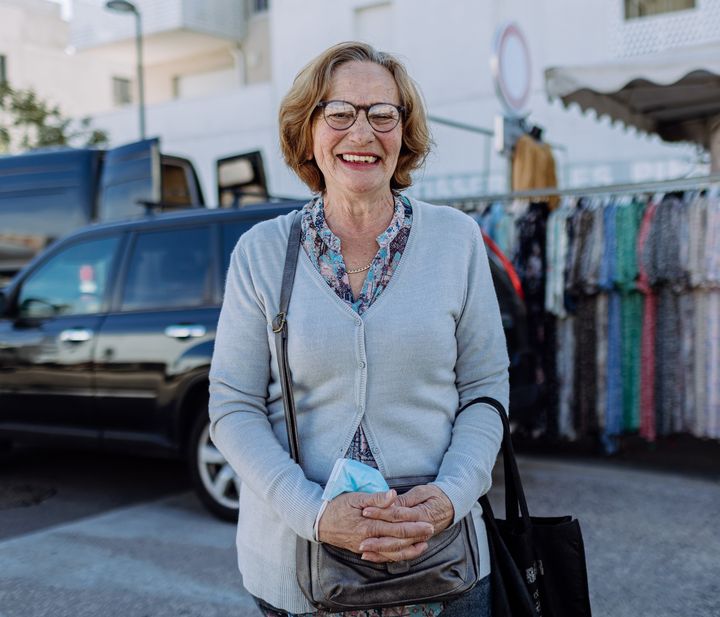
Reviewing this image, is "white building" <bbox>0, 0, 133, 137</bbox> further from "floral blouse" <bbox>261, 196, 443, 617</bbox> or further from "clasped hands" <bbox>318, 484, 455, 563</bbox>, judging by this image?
"clasped hands" <bbox>318, 484, 455, 563</bbox>

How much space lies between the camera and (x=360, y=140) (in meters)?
1.72

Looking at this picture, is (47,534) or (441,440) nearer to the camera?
(441,440)

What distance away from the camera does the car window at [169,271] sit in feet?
16.1

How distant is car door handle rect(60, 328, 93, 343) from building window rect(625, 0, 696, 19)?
1192 cm

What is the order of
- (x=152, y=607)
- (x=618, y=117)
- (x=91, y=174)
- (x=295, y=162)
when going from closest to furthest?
(x=295, y=162) < (x=152, y=607) < (x=618, y=117) < (x=91, y=174)

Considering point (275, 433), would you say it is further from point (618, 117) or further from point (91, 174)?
point (91, 174)

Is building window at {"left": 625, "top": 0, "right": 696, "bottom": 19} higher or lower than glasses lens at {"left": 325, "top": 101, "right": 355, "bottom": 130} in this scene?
higher

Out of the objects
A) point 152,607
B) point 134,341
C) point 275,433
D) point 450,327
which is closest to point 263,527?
point 275,433

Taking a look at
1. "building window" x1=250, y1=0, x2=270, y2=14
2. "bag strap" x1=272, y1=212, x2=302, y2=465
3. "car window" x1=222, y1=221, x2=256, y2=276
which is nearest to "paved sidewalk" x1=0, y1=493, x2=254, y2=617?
"car window" x1=222, y1=221, x2=256, y2=276

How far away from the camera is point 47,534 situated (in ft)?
14.8

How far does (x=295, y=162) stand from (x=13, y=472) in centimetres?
525

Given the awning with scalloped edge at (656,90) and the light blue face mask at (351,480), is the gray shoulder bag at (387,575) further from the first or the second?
the awning with scalloped edge at (656,90)

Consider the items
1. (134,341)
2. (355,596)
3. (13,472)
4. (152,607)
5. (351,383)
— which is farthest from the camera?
(13,472)

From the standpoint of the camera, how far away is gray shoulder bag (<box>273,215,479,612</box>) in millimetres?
1506
